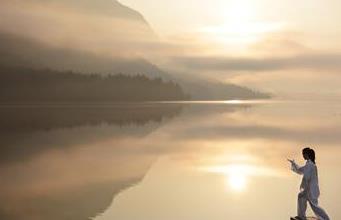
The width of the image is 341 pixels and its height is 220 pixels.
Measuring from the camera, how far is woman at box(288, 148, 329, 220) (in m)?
15.3

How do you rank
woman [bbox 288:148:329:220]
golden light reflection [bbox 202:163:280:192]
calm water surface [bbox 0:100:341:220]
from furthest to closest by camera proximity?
golden light reflection [bbox 202:163:280:192] → calm water surface [bbox 0:100:341:220] → woman [bbox 288:148:329:220]

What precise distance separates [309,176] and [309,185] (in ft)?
0.88

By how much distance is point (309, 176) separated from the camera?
15461 millimetres

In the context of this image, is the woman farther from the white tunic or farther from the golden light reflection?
the golden light reflection

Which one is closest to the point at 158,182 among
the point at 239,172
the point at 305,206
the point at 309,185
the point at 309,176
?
the point at 239,172

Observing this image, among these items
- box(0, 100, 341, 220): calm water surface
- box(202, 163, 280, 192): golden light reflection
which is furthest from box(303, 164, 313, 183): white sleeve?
box(202, 163, 280, 192): golden light reflection

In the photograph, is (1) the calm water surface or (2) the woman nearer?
(2) the woman

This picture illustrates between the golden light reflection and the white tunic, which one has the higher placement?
the white tunic

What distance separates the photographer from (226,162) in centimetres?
3466

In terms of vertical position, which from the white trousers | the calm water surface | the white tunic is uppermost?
the white tunic

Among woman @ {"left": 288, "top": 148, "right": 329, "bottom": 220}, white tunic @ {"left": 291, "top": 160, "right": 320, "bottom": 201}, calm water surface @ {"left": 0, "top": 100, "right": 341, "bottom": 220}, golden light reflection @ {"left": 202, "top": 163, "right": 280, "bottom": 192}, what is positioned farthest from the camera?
golden light reflection @ {"left": 202, "top": 163, "right": 280, "bottom": 192}

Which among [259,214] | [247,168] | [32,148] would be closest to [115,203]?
[259,214]

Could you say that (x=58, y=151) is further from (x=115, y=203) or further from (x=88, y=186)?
(x=115, y=203)

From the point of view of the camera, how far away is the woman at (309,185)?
15.3 m
